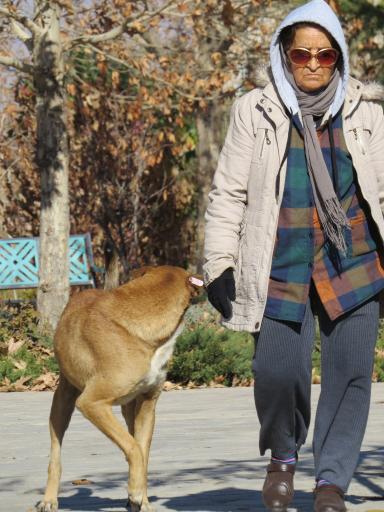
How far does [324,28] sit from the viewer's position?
16.8 ft

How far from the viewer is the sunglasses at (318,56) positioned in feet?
16.8

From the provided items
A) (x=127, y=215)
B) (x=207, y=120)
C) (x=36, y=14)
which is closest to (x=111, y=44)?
(x=36, y=14)

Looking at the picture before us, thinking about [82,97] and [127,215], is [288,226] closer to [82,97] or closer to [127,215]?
[82,97]

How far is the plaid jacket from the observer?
5152mm

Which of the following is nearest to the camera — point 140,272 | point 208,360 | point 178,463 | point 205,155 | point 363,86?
point 363,86

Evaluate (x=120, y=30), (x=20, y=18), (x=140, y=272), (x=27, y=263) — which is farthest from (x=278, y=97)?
(x=27, y=263)

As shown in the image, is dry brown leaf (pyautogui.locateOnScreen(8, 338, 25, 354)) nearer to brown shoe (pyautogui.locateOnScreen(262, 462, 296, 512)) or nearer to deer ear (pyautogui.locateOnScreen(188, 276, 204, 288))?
deer ear (pyautogui.locateOnScreen(188, 276, 204, 288))

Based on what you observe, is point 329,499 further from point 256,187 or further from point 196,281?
point 256,187

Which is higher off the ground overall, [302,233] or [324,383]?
[302,233]

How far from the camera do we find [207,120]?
76.0 feet

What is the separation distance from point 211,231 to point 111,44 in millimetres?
11133

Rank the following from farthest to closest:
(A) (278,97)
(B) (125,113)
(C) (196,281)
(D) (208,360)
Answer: (B) (125,113), (D) (208,360), (C) (196,281), (A) (278,97)

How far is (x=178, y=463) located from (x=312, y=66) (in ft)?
9.40

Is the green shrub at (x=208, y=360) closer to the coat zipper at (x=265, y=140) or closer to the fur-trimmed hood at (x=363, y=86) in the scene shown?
the fur-trimmed hood at (x=363, y=86)
